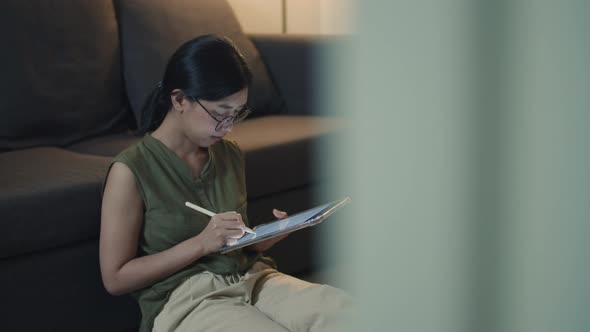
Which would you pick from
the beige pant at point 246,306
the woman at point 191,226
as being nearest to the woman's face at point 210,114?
the woman at point 191,226

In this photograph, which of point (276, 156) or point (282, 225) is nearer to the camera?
point (282, 225)

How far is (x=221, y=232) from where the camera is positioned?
1243mm

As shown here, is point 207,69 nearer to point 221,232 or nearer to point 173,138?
point 173,138

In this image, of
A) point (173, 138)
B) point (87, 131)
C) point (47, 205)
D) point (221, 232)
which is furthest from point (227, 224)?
point (87, 131)

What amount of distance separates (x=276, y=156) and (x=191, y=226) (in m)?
0.74

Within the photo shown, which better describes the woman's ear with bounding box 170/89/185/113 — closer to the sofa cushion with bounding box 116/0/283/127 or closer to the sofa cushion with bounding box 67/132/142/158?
the sofa cushion with bounding box 67/132/142/158

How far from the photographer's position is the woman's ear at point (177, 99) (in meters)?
1.35

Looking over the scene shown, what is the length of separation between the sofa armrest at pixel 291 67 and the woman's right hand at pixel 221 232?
1.34 metres

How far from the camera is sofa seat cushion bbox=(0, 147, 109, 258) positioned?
4.94 feet

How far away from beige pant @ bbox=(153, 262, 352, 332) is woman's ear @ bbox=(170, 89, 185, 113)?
31 cm

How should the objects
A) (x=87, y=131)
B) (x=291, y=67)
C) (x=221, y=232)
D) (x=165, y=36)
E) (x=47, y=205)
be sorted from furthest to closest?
(x=291, y=67)
(x=165, y=36)
(x=87, y=131)
(x=47, y=205)
(x=221, y=232)

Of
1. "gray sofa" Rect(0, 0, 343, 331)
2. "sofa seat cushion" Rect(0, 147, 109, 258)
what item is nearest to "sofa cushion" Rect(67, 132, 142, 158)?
"gray sofa" Rect(0, 0, 343, 331)

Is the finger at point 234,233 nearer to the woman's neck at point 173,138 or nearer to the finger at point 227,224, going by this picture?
the finger at point 227,224

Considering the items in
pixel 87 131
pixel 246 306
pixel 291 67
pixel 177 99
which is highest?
pixel 177 99
